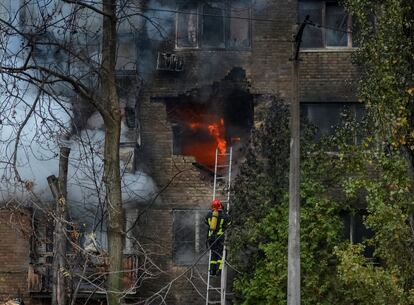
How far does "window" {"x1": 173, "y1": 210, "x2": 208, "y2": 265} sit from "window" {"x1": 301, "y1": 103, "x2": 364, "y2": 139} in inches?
123

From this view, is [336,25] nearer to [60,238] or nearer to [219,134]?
[219,134]

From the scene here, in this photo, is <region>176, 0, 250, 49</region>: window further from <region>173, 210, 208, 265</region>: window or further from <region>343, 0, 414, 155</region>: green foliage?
<region>343, 0, 414, 155</region>: green foliage

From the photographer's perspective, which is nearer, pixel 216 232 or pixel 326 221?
pixel 326 221

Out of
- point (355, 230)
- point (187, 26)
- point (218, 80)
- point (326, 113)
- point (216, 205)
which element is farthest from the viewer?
point (187, 26)

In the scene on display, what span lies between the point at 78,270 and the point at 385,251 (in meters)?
6.52

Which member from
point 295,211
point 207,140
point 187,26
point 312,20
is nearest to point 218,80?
point 207,140

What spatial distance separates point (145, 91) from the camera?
18.0 meters

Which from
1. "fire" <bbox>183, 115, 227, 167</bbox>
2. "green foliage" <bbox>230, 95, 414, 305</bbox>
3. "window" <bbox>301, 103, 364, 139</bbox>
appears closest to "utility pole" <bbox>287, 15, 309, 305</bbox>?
"green foliage" <bbox>230, 95, 414, 305</bbox>

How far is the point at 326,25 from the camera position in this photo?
1828 centimetres

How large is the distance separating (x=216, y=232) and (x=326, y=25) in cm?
553

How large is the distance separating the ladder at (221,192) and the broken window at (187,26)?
2.63m

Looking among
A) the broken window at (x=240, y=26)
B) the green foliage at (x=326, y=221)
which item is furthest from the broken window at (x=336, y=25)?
the green foliage at (x=326, y=221)

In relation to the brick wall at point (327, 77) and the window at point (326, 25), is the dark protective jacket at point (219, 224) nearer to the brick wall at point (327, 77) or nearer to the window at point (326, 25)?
the brick wall at point (327, 77)

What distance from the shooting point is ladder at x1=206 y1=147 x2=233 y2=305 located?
1608 cm
